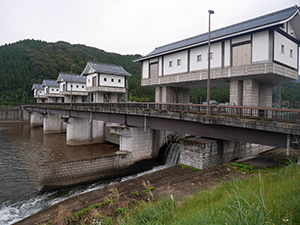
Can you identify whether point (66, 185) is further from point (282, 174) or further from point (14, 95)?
point (14, 95)

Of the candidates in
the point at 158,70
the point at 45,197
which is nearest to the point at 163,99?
the point at 158,70

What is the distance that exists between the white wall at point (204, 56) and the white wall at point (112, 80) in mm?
18895

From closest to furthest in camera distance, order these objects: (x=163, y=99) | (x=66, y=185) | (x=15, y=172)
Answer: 1. (x=66, y=185)
2. (x=15, y=172)
3. (x=163, y=99)

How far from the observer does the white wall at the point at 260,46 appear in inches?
655

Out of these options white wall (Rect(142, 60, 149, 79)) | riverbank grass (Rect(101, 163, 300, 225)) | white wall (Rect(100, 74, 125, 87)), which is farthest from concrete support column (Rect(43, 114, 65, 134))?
riverbank grass (Rect(101, 163, 300, 225))

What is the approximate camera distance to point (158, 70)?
27047mm

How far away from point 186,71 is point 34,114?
54.8m

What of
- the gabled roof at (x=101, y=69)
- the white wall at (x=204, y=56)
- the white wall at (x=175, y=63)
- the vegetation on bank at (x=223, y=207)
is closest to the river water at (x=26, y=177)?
the vegetation on bank at (x=223, y=207)

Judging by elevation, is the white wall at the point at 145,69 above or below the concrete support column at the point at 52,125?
above

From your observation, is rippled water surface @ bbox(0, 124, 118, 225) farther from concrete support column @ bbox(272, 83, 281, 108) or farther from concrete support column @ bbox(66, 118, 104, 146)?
concrete support column @ bbox(272, 83, 281, 108)

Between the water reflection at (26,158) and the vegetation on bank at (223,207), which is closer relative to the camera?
the vegetation on bank at (223,207)

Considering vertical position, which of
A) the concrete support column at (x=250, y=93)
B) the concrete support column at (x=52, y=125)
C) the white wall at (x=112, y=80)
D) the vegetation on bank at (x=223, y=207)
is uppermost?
the white wall at (x=112, y=80)

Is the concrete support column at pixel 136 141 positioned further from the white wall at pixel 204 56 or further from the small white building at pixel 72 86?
the small white building at pixel 72 86

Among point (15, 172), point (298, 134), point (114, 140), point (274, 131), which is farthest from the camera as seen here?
point (114, 140)
